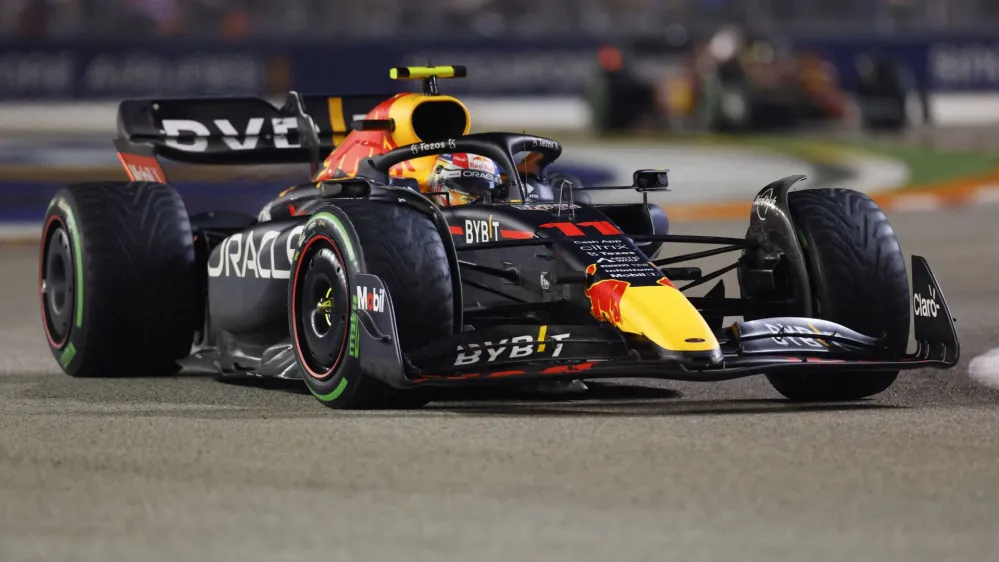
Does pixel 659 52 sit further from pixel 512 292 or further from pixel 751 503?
pixel 751 503

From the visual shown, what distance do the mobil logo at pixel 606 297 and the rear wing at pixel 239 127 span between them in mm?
3502

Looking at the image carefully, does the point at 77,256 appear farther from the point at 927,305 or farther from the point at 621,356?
the point at 927,305

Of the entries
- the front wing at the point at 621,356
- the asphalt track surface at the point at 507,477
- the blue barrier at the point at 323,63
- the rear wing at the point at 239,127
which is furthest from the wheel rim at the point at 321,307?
the blue barrier at the point at 323,63

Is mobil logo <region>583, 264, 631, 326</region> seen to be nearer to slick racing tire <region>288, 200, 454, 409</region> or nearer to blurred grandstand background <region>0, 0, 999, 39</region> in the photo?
slick racing tire <region>288, 200, 454, 409</region>

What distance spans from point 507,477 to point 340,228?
6.44ft

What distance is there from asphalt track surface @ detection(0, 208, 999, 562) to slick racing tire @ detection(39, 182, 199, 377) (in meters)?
0.74

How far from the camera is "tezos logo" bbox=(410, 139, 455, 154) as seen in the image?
29.4 feet

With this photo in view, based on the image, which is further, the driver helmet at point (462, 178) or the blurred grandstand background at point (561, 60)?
the blurred grandstand background at point (561, 60)

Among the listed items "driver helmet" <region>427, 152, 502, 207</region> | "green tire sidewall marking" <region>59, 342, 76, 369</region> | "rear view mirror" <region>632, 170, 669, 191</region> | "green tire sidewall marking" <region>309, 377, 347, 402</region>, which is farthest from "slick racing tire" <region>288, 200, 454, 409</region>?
"green tire sidewall marking" <region>59, 342, 76, 369</region>

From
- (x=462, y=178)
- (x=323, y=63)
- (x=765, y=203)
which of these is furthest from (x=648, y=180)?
(x=323, y=63)

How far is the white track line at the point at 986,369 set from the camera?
885 centimetres

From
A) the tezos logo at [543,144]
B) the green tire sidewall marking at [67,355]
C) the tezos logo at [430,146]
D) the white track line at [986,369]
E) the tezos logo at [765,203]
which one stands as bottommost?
the white track line at [986,369]

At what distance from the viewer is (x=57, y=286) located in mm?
9953

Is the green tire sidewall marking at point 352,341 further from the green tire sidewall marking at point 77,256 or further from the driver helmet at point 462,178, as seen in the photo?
the green tire sidewall marking at point 77,256
